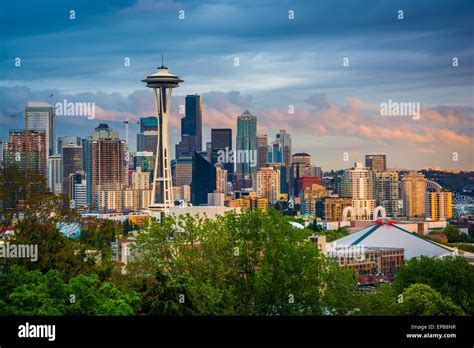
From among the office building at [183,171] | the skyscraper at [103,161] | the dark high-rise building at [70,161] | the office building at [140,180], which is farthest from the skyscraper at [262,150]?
the office building at [140,180]

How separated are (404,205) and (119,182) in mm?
17152

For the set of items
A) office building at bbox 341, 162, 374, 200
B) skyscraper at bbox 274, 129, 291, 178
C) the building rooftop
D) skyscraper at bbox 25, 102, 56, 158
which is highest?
the building rooftop

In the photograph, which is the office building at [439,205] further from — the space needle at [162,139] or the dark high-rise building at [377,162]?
the space needle at [162,139]

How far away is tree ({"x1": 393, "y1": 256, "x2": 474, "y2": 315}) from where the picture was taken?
16266 millimetres

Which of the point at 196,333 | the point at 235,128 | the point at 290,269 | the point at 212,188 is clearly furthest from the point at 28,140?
the point at 196,333

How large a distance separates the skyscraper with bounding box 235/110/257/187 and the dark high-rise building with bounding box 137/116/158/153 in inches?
192

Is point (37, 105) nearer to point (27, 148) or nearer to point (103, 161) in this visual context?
point (27, 148)

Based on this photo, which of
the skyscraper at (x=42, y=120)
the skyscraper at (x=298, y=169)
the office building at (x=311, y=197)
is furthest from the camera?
the office building at (x=311, y=197)

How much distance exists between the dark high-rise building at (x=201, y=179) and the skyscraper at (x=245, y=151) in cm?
135

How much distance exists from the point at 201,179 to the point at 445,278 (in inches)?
1309

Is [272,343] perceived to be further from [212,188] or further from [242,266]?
[212,188]

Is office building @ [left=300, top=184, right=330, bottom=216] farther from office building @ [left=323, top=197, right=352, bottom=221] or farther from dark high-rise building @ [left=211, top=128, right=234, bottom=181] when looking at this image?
dark high-rise building @ [left=211, top=128, right=234, bottom=181]

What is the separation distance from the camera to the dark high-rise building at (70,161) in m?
42.5

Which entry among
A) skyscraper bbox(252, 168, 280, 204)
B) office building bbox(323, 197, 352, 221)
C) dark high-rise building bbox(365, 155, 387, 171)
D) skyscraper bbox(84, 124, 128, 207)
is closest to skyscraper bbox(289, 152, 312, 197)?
skyscraper bbox(252, 168, 280, 204)
